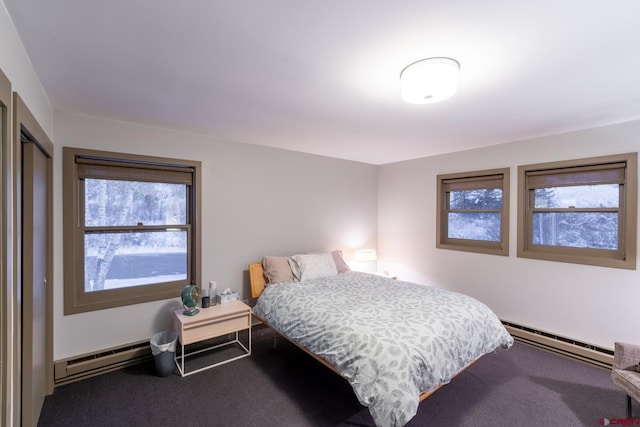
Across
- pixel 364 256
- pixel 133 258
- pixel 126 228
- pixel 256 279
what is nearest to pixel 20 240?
pixel 126 228

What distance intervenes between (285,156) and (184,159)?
1.26m

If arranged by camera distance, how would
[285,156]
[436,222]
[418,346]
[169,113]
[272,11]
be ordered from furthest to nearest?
[436,222], [285,156], [169,113], [418,346], [272,11]

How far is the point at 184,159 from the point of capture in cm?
Result: 295

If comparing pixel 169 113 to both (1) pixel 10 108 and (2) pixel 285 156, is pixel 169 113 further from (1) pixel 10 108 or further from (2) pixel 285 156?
(2) pixel 285 156

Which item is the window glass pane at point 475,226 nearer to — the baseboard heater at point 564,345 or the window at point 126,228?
the baseboard heater at point 564,345

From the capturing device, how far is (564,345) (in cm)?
284

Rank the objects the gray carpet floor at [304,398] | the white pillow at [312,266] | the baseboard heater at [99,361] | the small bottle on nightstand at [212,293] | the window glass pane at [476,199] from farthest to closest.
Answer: the window glass pane at [476,199], the white pillow at [312,266], the small bottle on nightstand at [212,293], the baseboard heater at [99,361], the gray carpet floor at [304,398]

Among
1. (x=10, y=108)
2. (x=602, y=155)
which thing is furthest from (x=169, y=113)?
(x=602, y=155)

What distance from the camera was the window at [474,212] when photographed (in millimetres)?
3375

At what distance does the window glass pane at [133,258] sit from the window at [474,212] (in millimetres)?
3382

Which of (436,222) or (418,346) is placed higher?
(436,222)

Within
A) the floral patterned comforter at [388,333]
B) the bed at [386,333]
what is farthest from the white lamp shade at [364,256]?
the floral patterned comforter at [388,333]

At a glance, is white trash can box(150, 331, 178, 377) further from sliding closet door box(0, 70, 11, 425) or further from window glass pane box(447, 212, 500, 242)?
window glass pane box(447, 212, 500, 242)

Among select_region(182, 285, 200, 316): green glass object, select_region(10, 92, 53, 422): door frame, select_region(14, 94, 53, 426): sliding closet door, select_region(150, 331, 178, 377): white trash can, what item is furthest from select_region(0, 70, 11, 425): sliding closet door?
select_region(182, 285, 200, 316): green glass object
